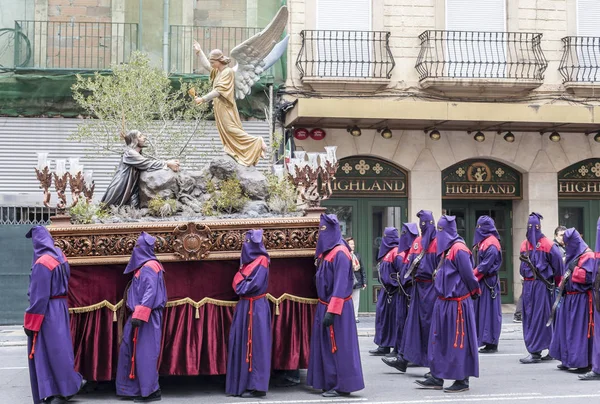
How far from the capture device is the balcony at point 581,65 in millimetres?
19922

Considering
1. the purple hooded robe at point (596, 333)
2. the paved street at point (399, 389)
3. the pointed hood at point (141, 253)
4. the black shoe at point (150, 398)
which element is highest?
the pointed hood at point (141, 253)

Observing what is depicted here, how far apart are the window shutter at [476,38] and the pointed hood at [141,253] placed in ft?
39.4

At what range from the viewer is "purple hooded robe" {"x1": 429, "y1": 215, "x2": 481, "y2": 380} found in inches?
383

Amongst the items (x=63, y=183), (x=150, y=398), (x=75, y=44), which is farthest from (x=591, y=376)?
(x=75, y=44)

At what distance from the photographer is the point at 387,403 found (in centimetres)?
909

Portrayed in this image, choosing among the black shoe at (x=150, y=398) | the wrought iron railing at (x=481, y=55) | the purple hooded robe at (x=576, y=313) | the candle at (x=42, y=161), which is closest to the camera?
the black shoe at (x=150, y=398)

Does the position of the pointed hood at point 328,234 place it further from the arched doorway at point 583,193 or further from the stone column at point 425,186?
the arched doorway at point 583,193

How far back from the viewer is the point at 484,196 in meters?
20.5

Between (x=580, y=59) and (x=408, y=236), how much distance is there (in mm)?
10355

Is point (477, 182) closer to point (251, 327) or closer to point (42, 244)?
point (251, 327)

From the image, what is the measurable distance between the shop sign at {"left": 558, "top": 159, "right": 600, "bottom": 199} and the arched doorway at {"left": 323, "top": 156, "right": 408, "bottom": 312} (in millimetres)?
4093

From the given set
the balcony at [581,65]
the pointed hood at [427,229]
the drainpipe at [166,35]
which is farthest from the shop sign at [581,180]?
the pointed hood at [427,229]

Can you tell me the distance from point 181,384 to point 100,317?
1430 mm

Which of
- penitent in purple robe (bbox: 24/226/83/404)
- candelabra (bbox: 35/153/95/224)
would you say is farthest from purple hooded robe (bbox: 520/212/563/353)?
penitent in purple robe (bbox: 24/226/83/404)
